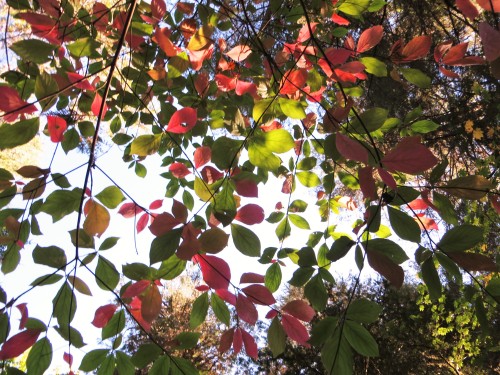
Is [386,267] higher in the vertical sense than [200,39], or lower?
lower

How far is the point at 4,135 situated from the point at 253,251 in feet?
1.63

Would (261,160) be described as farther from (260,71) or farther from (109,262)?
(260,71)

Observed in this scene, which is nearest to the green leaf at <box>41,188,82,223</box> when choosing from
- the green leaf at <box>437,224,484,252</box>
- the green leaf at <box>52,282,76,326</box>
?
the green leaf at <box>52,282,76,326</box>

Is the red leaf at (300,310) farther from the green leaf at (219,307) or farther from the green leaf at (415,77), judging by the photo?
the green leaf at (415,77)

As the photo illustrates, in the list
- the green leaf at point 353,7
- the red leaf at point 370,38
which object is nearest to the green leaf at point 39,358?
the red leaf at point 370,38

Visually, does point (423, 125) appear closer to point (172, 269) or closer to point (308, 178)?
point (308, 178)

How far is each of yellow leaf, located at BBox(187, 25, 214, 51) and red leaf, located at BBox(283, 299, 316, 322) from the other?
0.63m

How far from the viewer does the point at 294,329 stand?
81cm

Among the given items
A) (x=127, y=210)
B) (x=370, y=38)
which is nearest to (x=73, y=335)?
(x=127, y=210)

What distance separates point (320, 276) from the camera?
2.86 feet

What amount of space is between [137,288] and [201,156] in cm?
35

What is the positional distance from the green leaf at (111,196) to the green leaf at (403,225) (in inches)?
21.1

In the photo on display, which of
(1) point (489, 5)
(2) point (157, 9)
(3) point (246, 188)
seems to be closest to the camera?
(1) point (489, 5)

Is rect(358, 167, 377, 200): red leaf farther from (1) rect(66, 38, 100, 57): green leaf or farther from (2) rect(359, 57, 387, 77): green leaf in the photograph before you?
(1) rect(66, 38, 100, 57): green leaf
